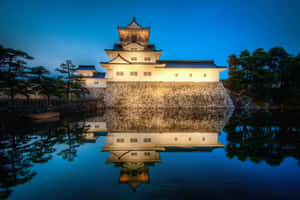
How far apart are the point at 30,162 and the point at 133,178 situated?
10.1 feet

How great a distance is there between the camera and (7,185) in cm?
254

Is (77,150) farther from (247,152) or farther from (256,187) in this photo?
(247,152)

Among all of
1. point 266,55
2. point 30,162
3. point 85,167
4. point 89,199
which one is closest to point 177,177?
point 89,199

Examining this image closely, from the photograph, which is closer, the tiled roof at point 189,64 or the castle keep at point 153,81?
the castle keep at point 153,81

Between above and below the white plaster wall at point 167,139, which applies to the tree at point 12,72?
above

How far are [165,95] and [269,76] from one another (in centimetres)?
1662

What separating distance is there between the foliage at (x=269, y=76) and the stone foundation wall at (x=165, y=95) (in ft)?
17.4

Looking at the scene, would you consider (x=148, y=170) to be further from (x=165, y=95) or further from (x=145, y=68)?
(x=145, y=68)

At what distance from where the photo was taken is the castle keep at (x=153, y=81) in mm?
17562

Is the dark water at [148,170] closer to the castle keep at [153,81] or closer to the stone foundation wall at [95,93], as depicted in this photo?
the castle keep at [153,81]

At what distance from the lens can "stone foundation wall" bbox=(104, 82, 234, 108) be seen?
1731 cm

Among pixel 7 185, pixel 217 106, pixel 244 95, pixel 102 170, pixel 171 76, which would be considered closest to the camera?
pixel 7 185

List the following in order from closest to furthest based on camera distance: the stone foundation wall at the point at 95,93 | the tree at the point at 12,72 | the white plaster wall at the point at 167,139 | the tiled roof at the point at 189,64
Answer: the white plaster wall at the point at 167,139
the tree at the point at 12,72
the tiled roof at the point at 189,64
the stone foundation wall at the point at 95,93

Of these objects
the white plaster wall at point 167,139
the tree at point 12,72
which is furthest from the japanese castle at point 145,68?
the white plaster wall at point 167,139
